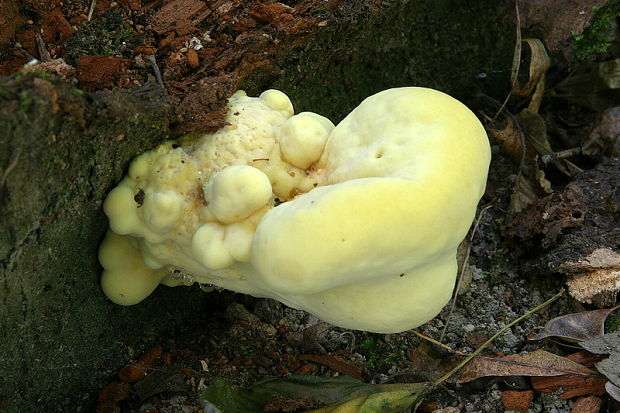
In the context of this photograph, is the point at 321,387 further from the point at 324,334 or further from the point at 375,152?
the point at 375,152

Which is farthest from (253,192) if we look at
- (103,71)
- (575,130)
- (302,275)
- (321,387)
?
(575,130)

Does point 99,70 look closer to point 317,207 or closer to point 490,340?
point 317,207

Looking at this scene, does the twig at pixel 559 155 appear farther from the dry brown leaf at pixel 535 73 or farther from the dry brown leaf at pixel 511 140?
the dry brown leaf at pixel 535 73

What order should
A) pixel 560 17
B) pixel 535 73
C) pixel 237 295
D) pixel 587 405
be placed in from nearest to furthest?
1. pixel 587 405
2. pixel 237 295
3. pixel 560 17
4. pixel 535 73

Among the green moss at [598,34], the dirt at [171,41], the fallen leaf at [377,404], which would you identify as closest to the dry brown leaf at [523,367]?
the fallen leaf at [377,404]

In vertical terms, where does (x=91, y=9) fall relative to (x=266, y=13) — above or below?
above

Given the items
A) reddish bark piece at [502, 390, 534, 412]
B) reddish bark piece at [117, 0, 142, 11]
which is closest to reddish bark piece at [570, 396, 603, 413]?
reddish bark piece at [502, 390, 534, 412]

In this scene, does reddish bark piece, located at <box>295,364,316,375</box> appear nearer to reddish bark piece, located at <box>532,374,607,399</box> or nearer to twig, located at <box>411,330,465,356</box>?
twig, located at <box>411,330,465,356</box>

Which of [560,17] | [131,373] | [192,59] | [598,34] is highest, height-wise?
[192,59]

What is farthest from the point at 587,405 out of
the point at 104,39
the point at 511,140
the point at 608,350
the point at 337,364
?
the point at 104,39
